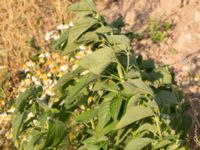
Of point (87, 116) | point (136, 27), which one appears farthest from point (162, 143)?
point (136, 27)

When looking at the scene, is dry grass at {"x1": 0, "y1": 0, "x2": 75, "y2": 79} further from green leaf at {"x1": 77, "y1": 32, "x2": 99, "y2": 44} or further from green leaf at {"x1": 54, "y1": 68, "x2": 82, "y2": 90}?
green leaf at {"x1": 77, "y1": 32, "x2": 99, "y2": 44}

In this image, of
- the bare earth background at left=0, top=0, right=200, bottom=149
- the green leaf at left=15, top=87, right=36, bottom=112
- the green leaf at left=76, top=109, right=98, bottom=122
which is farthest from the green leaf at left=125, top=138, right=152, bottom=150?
the bare earth background at left=0, top=0, right=200, bottom=149

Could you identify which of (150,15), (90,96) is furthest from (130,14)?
(90,96)

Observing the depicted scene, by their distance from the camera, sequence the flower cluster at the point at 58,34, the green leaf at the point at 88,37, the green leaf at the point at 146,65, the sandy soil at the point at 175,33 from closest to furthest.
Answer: the green leaf at the point at 88,37, the green leaf at the point at 146,65, the sandy soil at the point at 175,33, the flower cluster at the point at 58,34

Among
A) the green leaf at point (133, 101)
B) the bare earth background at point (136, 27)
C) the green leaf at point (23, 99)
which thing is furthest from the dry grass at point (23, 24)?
the green leaf at point (133, 101)

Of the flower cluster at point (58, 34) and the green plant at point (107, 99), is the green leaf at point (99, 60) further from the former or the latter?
the flower cluster at point (58, 34)

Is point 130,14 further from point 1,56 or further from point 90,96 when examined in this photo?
point 90,96

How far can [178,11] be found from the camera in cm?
461

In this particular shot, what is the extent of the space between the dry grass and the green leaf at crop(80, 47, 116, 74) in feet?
8.65

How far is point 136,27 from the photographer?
184 inches

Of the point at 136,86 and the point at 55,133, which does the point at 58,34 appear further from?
the point at 136,86

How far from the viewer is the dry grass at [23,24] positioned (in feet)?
15.8

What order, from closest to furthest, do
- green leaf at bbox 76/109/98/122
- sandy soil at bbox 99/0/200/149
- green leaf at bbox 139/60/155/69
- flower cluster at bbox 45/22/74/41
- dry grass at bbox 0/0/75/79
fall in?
green leaf at bbox 76/109/98/122 → green leaf at bbox 139/60/155/69 → sandy soil at bbox 99/0/200/149 → flower cluster at bbox 45/22/74/41 → dry grass at bbox 0/0/75/79

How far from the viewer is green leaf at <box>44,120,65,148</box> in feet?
6.91
